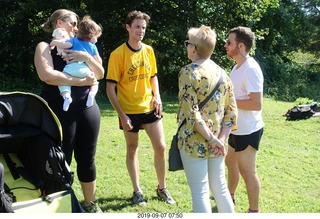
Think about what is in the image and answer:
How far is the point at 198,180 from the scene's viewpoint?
3.13m

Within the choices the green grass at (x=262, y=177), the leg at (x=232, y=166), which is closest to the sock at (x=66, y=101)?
the green grass at (x=262, y=177)

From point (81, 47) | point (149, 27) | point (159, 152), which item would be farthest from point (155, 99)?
point (149, 27)

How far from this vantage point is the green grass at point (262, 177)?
4449mm

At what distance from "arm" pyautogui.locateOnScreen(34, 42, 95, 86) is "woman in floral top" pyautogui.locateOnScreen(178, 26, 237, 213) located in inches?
36.8

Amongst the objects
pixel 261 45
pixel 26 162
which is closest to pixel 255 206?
pixel 26 162

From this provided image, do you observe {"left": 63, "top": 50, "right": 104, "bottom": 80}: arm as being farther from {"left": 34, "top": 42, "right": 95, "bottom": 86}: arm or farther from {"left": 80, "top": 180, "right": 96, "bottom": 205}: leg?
{"left": 80, "top": 180, "right": 96, "bottom": 205}: leg

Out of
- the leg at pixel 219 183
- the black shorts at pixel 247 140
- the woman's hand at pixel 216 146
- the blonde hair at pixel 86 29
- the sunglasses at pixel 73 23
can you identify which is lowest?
the leg at pixel 219 183

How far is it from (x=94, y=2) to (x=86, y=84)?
41.4 ft

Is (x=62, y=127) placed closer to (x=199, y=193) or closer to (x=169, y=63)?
(x=199, y=193)

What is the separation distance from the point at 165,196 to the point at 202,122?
164 centimetres

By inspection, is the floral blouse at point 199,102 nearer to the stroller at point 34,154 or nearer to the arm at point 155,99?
the stroller at point 34,154

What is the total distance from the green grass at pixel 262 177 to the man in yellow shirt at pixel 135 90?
0.90 feet

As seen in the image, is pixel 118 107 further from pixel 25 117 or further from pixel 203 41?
pixel 203 41

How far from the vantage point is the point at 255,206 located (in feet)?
13.0
